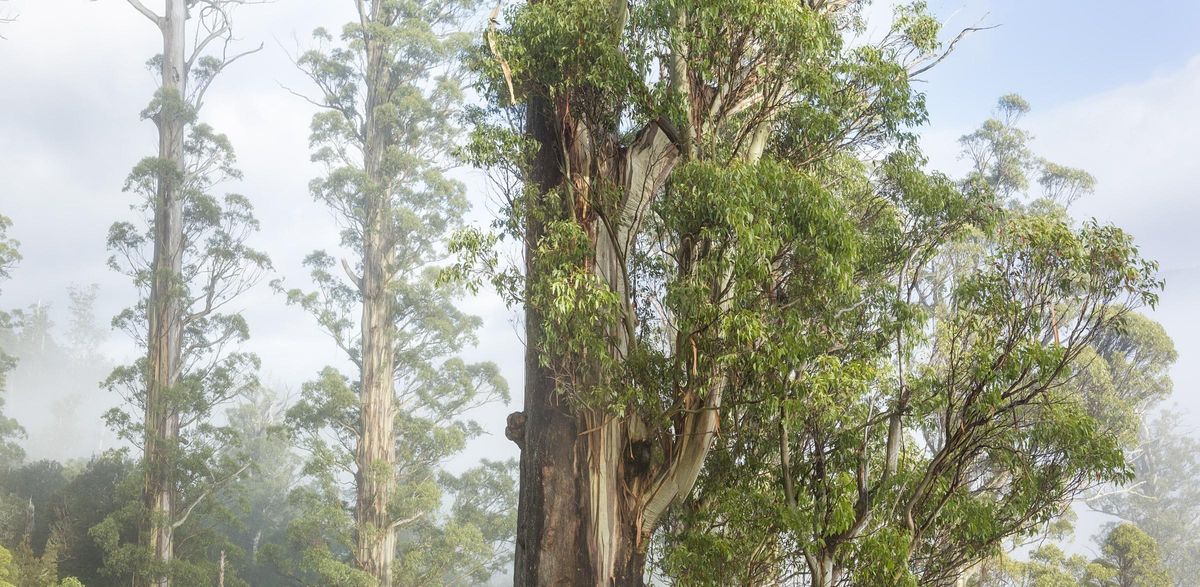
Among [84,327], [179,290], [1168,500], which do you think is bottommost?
[1168,500]

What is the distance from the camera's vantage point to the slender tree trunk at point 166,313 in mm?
12578

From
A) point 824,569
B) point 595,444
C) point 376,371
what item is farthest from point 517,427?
point 376,371

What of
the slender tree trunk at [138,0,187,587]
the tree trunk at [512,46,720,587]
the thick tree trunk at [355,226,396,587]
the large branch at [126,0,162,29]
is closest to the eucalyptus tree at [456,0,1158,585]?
the tree trunk at [512,46,720,587]

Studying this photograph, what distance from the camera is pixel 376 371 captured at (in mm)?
14180

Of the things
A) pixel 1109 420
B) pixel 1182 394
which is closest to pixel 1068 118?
pixel 1182 394

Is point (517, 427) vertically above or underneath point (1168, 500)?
underneath

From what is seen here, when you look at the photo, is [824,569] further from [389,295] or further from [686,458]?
[389,295]

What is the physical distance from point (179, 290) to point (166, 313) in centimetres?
34

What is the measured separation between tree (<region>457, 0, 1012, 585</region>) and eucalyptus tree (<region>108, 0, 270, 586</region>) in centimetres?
770

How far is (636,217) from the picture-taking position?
653 centimetres

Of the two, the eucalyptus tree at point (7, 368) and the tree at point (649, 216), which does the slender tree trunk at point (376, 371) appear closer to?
the eucalyptus tree at point (7, 368)

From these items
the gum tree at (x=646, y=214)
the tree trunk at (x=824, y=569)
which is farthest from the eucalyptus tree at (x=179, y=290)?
the tree trunk at (x=824, y=569)

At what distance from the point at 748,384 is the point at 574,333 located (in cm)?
104

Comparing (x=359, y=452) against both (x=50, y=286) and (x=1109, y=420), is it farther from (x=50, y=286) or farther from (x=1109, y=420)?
(x=50, y=286)
